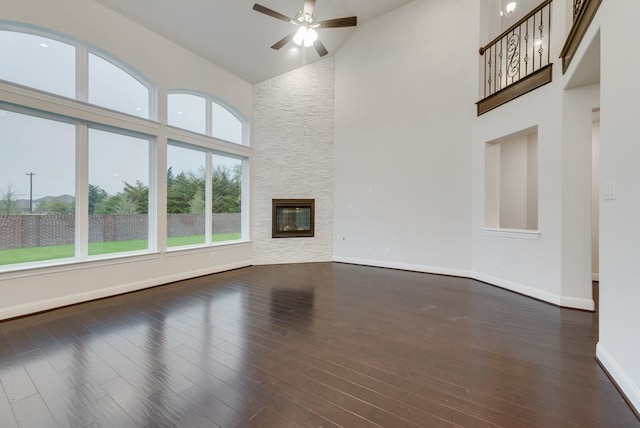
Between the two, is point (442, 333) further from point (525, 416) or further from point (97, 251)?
point (97, 251)

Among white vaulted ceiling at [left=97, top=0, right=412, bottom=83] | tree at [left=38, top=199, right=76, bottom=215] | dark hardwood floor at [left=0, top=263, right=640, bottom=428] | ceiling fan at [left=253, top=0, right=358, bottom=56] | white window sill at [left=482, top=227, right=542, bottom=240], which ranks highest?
white vaulted ceiling at [left=97, top=0, right=412, bottom=83]

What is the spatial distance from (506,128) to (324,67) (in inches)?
167

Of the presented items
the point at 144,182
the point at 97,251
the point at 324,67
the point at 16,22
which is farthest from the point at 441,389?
the point at 324,67

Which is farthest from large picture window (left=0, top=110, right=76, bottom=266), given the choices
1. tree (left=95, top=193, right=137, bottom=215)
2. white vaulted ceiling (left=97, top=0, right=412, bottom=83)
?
white vaulted ceiling (left=97, top=0, right=412, bottom=83)

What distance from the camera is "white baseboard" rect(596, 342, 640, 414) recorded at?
64.1 inches

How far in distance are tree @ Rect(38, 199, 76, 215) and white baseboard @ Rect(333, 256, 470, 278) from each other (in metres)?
4.77

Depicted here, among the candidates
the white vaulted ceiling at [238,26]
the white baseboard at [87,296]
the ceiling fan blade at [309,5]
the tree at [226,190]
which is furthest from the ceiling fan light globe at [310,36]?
the white baseboard at [87,296]

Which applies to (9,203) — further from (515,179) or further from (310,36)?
(515,179)

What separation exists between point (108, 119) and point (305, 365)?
406cm

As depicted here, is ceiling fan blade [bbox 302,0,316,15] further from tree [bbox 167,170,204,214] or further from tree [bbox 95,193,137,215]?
tree [bbox 95,193,137,215]

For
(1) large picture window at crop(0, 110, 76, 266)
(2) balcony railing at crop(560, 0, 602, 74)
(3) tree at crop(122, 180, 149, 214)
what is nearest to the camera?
(2) balcony railing at crop(560, 0, 602, 74)

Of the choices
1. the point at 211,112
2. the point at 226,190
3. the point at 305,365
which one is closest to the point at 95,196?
the point at 226,190

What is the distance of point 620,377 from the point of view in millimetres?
1803

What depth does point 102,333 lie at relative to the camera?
2.59 metres
